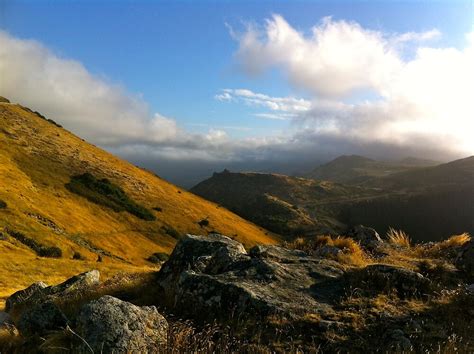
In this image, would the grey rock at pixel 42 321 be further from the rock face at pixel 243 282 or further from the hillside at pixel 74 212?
the hillside at pixel 74 212

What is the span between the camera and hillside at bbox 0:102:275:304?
163 ft

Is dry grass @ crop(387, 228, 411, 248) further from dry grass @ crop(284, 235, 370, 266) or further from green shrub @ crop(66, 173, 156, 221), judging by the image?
green shrub @ crop(66, 173, 156, 221)

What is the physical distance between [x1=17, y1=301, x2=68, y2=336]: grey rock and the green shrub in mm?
80959

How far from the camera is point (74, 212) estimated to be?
7488 centimetres

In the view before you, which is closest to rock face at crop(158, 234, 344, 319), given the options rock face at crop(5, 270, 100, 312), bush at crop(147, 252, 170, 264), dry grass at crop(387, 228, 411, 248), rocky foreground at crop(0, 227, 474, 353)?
rocky foreground at crop(0, 227, 474, 353)

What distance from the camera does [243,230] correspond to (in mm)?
121562

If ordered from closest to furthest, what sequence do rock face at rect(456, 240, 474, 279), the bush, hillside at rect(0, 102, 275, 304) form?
1. rock face at rect(456, 240, 474, 279)
2. hillside at rect(0, 102, 275, 304)
3. the bush

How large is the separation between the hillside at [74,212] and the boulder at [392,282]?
2036cm

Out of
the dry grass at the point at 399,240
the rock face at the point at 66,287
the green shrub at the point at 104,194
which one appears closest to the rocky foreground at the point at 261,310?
the rock face at the point at 66,287

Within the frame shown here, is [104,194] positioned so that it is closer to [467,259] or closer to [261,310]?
[467,259]

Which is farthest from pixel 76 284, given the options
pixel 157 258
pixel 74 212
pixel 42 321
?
pixel 74 212

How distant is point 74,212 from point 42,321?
70.7m

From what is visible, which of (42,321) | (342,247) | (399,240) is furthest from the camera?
(399,240)

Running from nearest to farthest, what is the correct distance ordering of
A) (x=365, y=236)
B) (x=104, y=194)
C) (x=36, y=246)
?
(x=365, y=236) < (x=36, y=246) < (x=104, y=194)
